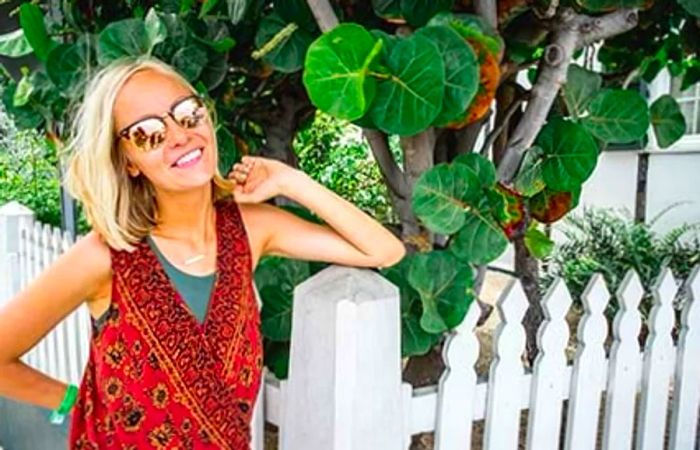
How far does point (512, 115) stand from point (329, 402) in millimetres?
1039

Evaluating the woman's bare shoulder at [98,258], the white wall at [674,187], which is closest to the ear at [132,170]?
the woman's bare shoulder at [98,258]

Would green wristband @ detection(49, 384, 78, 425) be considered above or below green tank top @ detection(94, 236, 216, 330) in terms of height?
below

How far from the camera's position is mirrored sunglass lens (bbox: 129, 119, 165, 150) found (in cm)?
103

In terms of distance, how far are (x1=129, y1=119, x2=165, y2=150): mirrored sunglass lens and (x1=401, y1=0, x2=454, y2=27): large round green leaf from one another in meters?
0.62

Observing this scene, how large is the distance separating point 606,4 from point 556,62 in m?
0.17

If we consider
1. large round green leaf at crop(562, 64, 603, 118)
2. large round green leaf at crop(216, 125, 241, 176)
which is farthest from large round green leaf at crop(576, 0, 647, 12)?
large round green leaf at crop(216, 125, 241, 176)

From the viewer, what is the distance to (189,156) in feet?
3.47

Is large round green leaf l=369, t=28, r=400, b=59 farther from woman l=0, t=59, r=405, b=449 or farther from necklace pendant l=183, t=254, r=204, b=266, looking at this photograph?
necklace pendant l=183, t=254, r=204, b=266

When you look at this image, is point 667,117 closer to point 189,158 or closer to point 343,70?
point 343,70

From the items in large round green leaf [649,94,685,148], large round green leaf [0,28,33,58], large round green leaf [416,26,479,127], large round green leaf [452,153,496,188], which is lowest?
large round green leaf [452,153,496,188]

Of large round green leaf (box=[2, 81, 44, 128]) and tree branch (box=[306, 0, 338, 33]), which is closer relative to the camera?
tree branch (box=[306, 0, 338, 33])

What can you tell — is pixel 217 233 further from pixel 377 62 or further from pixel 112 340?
pixel 377 62

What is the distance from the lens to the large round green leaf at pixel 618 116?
1.51 m

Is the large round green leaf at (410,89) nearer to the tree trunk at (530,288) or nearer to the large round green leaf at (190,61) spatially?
the large round green leaf at (190,61)
